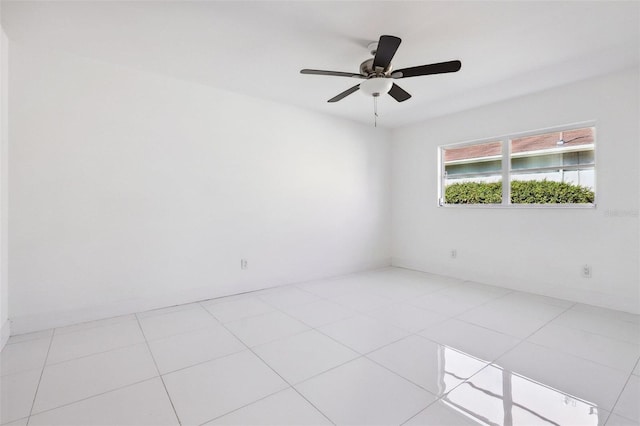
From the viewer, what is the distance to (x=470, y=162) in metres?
4.42

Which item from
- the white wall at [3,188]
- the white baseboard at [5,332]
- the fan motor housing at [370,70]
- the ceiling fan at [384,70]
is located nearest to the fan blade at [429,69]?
the ceiling fan at [384,70]

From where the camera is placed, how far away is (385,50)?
212 centimetres

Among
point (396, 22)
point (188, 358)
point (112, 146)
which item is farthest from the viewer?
point (112, 146)

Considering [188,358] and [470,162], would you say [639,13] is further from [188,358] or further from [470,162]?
[188,358]

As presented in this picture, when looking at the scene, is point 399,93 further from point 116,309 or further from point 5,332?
point 5,332

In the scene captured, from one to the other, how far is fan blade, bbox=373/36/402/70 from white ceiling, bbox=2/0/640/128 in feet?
0.86

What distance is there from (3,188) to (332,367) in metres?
3.00

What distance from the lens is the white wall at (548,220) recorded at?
3027 millimetres

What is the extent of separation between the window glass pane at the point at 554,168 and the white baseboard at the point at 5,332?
557 centimetres

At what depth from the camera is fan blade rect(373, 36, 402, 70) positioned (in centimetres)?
196

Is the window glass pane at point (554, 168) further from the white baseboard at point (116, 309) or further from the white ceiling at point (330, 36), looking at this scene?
the white baseboard at point (116, 309)

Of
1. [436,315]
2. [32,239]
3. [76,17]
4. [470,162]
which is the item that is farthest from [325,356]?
[470,162]

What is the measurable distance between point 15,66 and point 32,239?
4.94ft

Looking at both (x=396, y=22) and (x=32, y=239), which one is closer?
(x=396, y=22)
